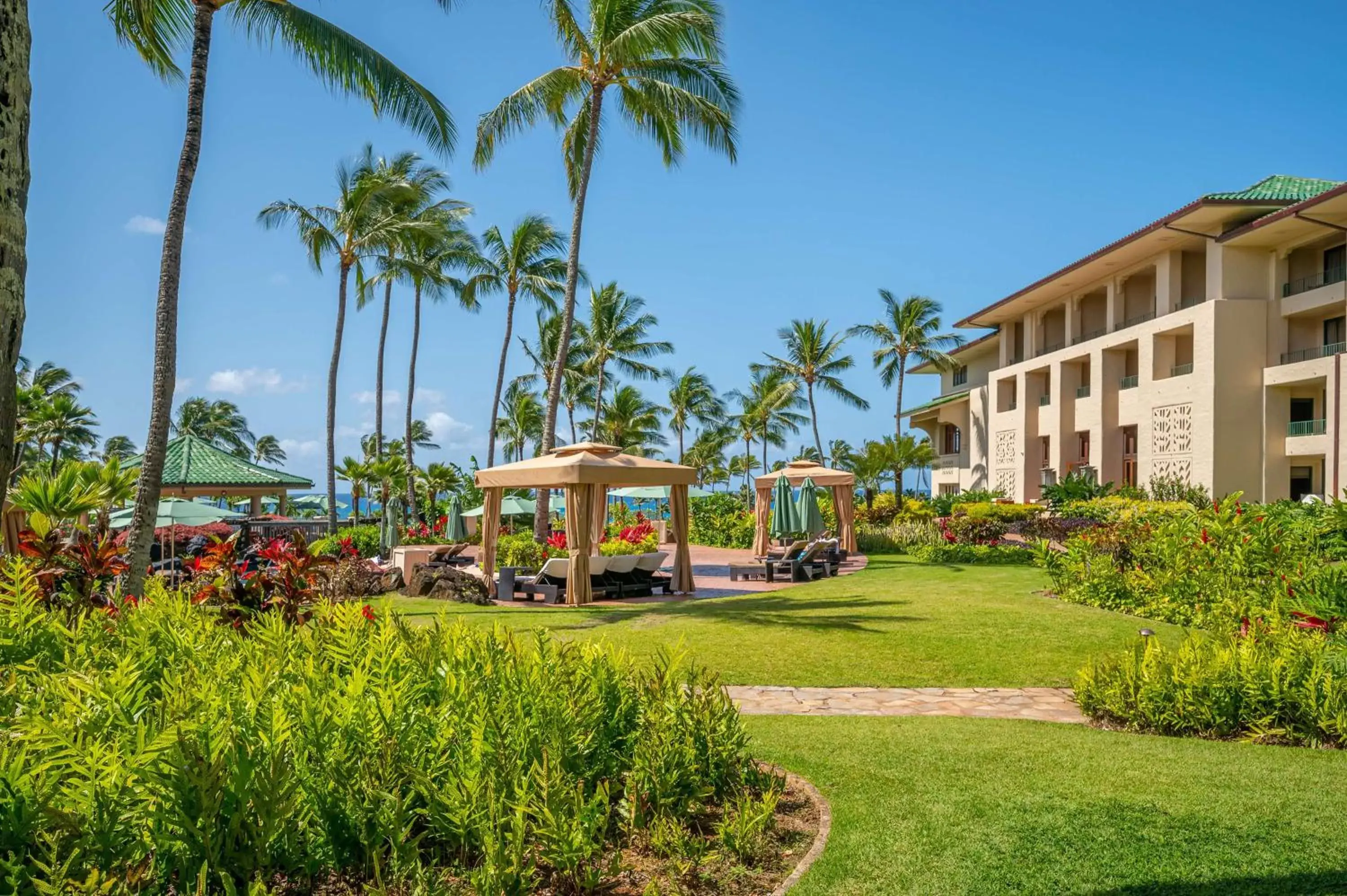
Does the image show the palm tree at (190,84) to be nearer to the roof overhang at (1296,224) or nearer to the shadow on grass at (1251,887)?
the shadow on grass at (1251,887)

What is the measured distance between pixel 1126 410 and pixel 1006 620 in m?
21.5

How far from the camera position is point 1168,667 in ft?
21.0

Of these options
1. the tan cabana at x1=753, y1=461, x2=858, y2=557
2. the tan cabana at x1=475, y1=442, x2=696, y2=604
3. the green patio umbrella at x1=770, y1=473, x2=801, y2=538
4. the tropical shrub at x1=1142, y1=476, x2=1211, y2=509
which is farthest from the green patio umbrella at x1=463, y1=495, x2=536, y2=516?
the tropical shrub at x1=1142, y1=476, x2=1211, y2=509

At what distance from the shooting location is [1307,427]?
23281 mm

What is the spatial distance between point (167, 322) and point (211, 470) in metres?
21.5

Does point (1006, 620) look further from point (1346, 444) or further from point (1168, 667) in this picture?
point (1346, 444)

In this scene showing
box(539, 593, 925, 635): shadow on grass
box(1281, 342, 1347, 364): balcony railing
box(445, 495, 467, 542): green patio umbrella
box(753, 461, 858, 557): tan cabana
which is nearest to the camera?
box(539, 593, 925, 635): shadow on grass

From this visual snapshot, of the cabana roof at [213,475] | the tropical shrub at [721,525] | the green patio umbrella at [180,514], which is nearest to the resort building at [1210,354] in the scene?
the tropical shrub at [721,525]

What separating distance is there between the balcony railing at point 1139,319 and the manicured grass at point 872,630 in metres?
17.9

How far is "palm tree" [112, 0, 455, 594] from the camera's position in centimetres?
961

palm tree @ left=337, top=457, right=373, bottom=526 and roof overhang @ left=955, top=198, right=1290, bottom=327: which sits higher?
roof overhang @ left=955, top=198, right=1290, bottom=327

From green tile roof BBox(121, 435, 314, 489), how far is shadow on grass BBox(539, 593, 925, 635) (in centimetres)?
1980

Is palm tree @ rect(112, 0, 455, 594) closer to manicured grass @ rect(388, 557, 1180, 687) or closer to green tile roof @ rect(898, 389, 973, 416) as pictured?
manicured grass @ rect(388, 557, 1180, 687)

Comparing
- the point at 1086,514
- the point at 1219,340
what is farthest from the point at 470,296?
the point at 1219,340
